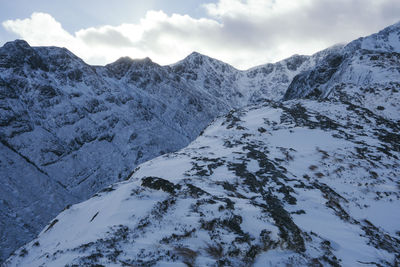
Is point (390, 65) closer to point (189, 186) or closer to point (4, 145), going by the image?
point (189, 186)

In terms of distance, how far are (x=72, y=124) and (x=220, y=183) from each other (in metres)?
86.1

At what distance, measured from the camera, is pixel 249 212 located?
11484 mm

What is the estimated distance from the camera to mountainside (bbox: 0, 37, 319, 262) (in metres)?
67.4

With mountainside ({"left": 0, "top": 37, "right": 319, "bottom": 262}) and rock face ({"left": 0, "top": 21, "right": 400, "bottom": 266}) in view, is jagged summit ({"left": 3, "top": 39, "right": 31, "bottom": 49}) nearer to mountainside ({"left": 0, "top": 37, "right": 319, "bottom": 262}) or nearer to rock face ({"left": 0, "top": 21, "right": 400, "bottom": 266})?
mountainside ({"left": 0, "top": 37, "right": 319, "bottom": 262})

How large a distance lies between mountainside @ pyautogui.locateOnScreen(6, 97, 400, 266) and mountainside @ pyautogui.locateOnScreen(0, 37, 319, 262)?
179ft

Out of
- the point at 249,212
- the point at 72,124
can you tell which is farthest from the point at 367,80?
the point at 72,124

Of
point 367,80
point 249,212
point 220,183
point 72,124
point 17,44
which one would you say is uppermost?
point 17,44

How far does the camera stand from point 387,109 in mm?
39406

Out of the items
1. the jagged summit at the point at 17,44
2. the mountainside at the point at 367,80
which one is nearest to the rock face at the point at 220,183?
the mountainside at the point at 367,80

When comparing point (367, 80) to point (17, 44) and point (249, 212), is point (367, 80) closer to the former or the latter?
point (249, 212)

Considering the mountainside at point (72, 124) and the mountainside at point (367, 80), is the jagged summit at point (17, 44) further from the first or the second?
the mountainside at point (367, 80)

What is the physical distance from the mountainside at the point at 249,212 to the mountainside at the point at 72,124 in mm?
54439

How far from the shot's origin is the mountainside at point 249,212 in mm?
8992

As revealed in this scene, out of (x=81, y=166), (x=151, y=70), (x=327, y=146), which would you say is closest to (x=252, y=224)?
(x=327, y=146)
